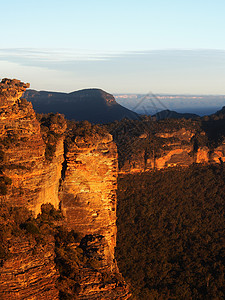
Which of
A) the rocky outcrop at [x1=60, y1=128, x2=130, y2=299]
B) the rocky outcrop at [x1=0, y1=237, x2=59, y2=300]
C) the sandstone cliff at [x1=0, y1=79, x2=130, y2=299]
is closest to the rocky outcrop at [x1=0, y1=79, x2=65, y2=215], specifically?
the sandstone cliff at [x1=0, y1=79, x2=130, y2=299]

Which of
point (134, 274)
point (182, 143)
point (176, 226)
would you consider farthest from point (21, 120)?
point (182, 143)

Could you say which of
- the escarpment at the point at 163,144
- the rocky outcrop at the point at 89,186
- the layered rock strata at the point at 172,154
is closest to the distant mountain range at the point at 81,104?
the escarpment at the point at 163,144

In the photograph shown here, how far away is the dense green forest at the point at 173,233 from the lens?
43094mm

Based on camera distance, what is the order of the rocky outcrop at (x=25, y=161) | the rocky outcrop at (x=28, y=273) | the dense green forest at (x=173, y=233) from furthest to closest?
the dense green forest at (x=173, y=233) < the rocky outcrop at (x=25, y=161) < the rocky outcrop at (x=28, y=273)

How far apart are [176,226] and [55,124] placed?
42.7 meters

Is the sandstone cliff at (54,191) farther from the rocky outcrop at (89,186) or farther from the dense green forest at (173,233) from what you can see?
the dense green forest at (173,233)

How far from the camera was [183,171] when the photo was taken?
77000 mm

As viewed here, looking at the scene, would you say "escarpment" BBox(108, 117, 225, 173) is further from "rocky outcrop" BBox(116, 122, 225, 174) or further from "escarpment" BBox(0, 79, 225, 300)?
"escarpment" BBox(0, 79, 225, 300)

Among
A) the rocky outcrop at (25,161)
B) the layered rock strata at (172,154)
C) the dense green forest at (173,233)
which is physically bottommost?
the dense green forest at (173,233)

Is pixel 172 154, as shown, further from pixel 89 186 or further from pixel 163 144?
pixel 89 186

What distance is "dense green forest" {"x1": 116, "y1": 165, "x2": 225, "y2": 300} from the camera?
43094 millimetres

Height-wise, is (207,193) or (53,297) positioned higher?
Result: (53,297)

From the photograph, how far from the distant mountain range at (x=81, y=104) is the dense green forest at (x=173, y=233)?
66765 mm

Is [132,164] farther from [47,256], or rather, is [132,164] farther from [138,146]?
[47,256]
